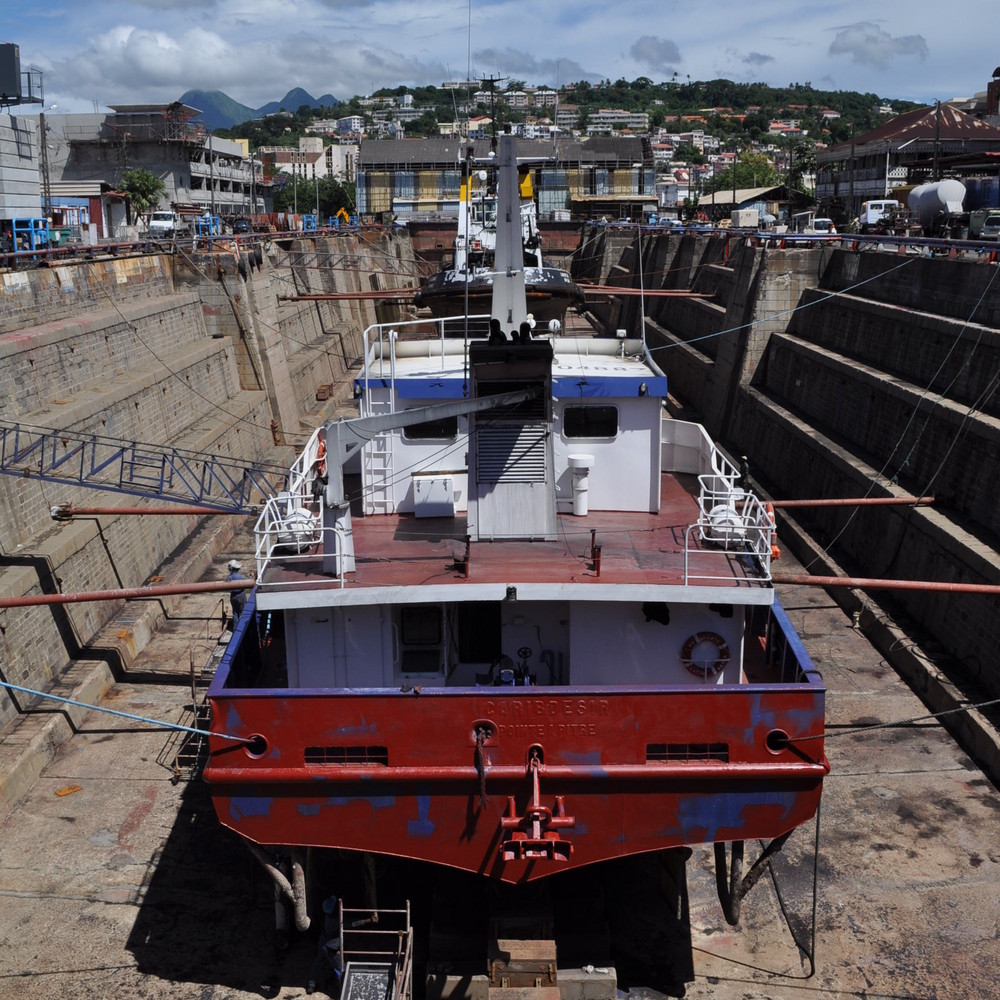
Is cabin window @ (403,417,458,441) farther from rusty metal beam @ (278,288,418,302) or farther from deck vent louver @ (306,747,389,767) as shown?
rusty metal beam @ (278,288,418,302)

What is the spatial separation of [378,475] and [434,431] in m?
1.00

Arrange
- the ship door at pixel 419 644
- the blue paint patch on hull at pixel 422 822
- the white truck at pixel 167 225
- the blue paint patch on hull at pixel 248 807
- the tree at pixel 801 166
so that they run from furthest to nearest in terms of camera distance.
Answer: the tree at pixel 801 166
the white truck at pixel 167 225
the ship door at pixel 419 644
the blue paint patch on hull at pixel 248 807
the blue paint patch on hull at pixel 422 822

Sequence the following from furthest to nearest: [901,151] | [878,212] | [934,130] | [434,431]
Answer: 1. [901,151]
2. [934,130]
3. [878,212]
4. [434,431]

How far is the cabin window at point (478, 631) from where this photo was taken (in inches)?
475

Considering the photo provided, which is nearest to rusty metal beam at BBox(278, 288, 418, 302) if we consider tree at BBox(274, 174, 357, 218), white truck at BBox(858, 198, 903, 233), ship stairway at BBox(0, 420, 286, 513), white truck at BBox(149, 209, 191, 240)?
white truck at BBox(149, 209, 191, 240)

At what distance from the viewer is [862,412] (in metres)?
27.0

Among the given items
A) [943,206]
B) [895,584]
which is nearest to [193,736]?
[895,584]

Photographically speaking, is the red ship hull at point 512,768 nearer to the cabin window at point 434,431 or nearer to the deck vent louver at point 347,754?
the deck vent louver at point 347,754

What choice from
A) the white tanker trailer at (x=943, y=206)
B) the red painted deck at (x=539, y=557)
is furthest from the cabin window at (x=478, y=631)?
the white tanker trailer at (x=943, y=206)

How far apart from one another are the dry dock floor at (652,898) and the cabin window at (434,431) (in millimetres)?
5951

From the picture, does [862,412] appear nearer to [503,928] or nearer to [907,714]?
[907,714]

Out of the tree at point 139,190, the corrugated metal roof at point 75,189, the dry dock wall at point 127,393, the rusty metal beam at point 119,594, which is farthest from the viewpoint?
the tree at point 139,190

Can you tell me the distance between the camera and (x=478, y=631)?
39.8 feet

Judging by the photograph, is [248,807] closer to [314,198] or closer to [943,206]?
[943,206]
